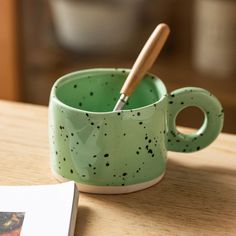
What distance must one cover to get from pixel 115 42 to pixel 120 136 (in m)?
1.01

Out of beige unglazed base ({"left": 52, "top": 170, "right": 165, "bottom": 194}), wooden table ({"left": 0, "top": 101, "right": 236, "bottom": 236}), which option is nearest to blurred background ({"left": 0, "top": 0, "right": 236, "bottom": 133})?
wooden table ({"left": 0, "top": 101, "right": 236, "bottom": 236})

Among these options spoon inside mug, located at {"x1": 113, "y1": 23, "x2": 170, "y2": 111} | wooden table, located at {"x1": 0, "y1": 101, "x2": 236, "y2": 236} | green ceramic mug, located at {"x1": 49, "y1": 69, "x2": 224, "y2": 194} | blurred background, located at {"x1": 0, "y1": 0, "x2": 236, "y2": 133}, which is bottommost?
blurred background, located at {"x1": 0, "y1": 0, "x2": 236, "y2": 133}

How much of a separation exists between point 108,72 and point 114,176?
6.5 inches

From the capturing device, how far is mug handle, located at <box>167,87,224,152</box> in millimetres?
809

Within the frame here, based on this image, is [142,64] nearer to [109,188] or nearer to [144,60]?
[144,60]

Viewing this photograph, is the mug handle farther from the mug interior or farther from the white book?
the white book

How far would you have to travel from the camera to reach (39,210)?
0.71 meters

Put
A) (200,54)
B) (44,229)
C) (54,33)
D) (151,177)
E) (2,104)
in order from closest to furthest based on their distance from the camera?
(44,229), (151,177), (2,104), (200,54), (54,33)

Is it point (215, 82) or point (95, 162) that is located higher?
point (95, 162)

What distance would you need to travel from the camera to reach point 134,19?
1.67 metres

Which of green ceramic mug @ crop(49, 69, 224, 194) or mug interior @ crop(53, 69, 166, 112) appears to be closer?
green ceramic mug @ crop(49, 69, 224, 194)

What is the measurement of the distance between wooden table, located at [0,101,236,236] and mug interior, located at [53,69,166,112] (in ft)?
0.28

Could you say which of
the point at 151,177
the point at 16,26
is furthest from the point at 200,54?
the point at 151,177

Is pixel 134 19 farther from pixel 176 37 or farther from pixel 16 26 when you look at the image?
pixel 16 26
